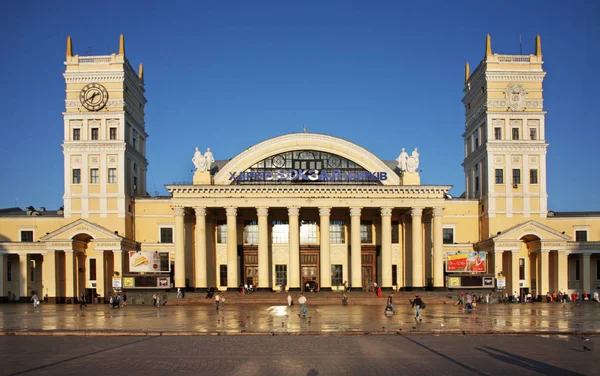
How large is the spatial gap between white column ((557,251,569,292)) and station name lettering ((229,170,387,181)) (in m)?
21.6

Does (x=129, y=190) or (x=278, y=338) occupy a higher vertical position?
(x=129, y=190)

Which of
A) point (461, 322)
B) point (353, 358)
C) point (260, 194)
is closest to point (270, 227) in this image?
point (260, 194)

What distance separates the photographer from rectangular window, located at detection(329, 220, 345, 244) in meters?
88.4

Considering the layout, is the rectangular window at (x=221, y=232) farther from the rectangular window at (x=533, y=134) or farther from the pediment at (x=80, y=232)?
the rectangular window at (x=533, y=134)

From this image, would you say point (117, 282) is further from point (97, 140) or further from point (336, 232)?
point (336, 232)

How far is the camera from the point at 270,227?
87.2 m

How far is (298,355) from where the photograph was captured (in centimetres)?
2970

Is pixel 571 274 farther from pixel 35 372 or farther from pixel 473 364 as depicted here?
pixel 35 372

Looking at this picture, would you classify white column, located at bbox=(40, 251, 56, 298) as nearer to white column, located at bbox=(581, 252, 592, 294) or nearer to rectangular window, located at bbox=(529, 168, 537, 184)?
rectangular window, located at bbox=(529, 168, 537, 184)

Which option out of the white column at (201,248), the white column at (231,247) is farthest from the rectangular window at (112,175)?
the white column at (231,247)

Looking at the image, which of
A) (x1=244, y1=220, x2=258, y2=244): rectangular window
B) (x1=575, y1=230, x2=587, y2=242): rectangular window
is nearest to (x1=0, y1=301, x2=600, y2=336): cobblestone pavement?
(x1=244, y1=220, x2=258, y2=244): rectangular window

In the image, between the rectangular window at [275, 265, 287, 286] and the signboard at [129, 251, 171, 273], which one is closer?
the signboard at [129, 251, 171, 273]

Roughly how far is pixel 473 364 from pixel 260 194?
5522 centimetres

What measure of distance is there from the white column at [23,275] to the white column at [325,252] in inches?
1333
